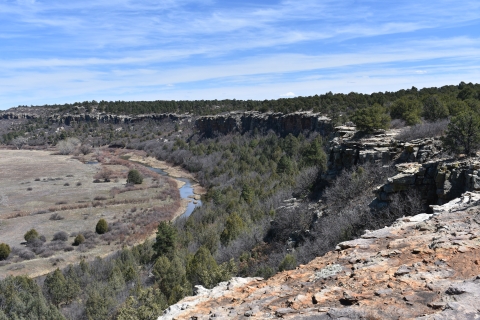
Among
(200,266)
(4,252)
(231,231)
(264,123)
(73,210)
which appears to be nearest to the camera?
(200,266)

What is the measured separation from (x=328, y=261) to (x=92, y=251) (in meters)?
32.1

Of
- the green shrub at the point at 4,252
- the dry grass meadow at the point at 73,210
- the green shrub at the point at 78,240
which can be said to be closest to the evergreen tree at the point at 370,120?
the dry grass meadow at the point at 73,210

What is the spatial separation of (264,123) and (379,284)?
7245 centimetres

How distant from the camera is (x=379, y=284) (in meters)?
7.18

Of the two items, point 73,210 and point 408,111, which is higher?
point 408,111

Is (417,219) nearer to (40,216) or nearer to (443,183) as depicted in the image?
(443,183)

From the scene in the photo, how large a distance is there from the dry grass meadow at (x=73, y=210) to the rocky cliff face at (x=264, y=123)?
2202cm

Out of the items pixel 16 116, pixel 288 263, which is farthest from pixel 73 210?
pixel 16 116

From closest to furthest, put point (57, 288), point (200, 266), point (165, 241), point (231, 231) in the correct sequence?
1. point (200, 266)
2. point (57, 288)
3. point (231, 231)
4. point (165, 241)

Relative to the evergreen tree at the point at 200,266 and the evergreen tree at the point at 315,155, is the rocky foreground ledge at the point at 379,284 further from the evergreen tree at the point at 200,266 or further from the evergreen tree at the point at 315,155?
the evergreen tree at the point at 315,155

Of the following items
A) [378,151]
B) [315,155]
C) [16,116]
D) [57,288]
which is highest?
[16,116]

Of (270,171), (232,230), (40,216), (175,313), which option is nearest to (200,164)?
(270,171)

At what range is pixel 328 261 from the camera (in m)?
9.25

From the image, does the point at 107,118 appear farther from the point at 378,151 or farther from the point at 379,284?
the point at 379,284
